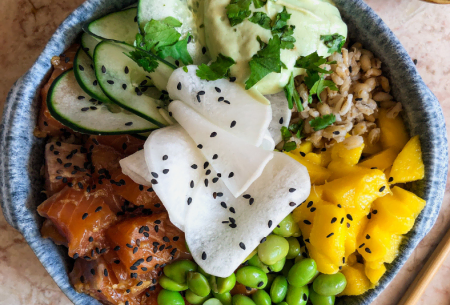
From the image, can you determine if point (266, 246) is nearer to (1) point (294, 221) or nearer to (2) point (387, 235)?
(1) point (294, 221)

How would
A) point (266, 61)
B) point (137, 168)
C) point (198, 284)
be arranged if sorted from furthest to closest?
1. point (198, 284)
2. point (137, 168)
3. point (266, 61)

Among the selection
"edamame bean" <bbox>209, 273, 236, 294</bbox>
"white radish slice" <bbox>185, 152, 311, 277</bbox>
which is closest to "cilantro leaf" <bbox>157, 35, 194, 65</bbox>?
"white radish slice" <bbox>185, 152, 311, 277</bbox>

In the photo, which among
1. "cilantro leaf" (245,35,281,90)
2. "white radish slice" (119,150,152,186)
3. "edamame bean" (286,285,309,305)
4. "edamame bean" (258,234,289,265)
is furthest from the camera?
"edamame bean" (286,285,309,305)

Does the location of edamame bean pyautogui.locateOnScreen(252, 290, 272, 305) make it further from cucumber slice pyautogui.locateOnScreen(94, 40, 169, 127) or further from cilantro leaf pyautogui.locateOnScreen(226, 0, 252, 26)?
cilantro leaf pyautogui.locateOnScreen(226, 0, 252, 26)

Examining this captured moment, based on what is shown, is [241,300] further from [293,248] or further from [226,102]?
[226,102]

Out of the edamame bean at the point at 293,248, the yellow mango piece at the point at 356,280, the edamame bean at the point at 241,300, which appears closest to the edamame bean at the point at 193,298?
the edamame bean at the point at 241,300

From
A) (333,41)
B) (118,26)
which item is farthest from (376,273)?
(118,26)

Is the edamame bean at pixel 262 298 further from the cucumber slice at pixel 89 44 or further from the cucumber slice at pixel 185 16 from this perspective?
the cucumber slice at pixel 89 44
